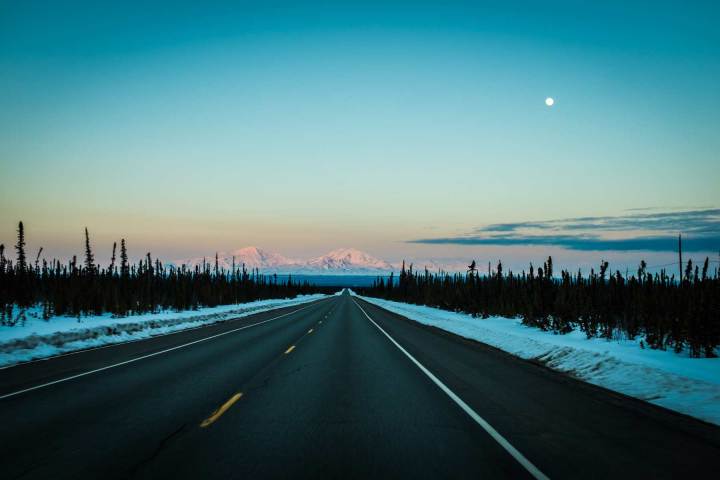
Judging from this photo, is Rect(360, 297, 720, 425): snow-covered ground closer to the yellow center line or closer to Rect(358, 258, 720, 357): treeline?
Rect(358, 258, 720, 357): treeline

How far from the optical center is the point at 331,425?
652cm

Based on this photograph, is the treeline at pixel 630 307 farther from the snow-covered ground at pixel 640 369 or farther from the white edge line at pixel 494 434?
the white edge line at pixel 494 434

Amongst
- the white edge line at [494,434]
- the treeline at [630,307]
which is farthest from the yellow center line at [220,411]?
the treeline at [630,307]

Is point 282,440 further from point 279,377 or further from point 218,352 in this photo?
point 218,352

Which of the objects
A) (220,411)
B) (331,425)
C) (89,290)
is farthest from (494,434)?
(89,290)

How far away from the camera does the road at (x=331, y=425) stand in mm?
4898

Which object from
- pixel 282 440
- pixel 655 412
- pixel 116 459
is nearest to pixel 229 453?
pixel 282 440

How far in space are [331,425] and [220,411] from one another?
1.82 metres

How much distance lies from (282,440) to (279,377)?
4796 millimetres

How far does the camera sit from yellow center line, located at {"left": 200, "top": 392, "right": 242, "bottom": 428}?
654 centimetres

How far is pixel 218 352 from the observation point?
15.1 meters

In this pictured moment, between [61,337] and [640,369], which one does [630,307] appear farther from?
[61,337]

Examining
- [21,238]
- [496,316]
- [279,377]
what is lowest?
[496,316]

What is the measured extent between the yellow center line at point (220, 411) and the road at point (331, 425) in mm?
56
